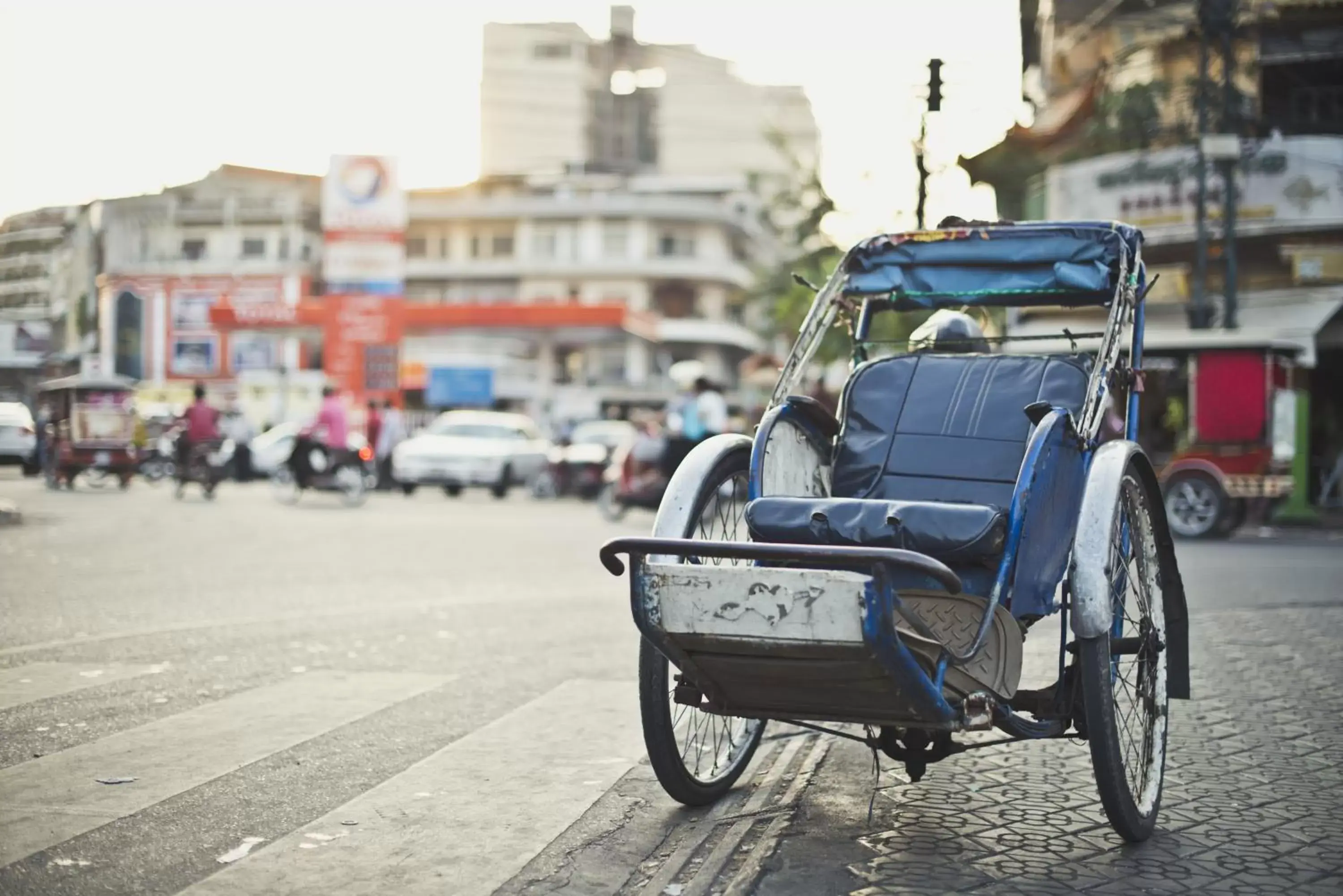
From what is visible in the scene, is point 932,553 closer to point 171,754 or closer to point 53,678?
point 171,754

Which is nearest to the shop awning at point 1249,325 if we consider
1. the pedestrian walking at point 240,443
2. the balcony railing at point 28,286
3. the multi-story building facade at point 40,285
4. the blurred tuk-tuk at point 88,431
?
the multi-story building facade at point 40,285

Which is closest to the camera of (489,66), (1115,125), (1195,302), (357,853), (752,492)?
(357,853)

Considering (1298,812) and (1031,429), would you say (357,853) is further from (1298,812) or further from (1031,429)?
(1298,812)

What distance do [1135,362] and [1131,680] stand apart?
3.69ft

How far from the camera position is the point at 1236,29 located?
23.8m

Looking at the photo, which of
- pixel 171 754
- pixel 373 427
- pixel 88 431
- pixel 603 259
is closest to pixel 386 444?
pixel 373 427

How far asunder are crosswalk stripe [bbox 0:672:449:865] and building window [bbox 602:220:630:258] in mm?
62470

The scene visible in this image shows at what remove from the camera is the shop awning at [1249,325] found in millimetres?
17844

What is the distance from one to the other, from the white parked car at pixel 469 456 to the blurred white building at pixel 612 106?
205 ft

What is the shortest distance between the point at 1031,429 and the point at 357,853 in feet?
8.32

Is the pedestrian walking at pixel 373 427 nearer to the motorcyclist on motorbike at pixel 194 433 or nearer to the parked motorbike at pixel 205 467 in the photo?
the motorcyclist on motorbike at pixel 194 433

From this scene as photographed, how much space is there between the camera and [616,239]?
68.6 metres

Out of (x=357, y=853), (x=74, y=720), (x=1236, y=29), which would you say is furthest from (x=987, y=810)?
(x=1236, y=29)

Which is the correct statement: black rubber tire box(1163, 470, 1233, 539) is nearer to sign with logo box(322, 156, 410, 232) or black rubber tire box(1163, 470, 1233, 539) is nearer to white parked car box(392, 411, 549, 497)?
white parked car box(392, 411, 549, 497)
